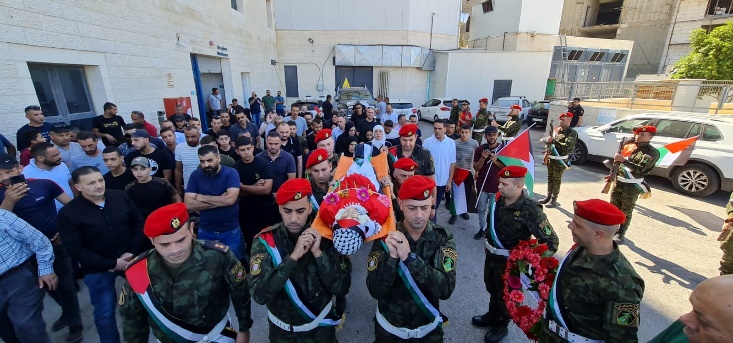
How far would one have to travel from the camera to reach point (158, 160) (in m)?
4.50

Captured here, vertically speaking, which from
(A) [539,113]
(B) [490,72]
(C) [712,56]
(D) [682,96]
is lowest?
(A) [539,113]

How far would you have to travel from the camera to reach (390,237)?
1.91m

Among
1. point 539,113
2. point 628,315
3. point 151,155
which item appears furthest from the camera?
point 539,113

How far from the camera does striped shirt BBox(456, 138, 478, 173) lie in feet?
19.1

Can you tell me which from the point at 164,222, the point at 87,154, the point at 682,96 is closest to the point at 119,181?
the point at 87,154

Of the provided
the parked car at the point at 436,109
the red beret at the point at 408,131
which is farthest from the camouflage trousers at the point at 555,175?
the parked car at the point at 436,109

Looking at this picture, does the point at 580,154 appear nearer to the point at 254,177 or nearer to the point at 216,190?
the point at 254,177

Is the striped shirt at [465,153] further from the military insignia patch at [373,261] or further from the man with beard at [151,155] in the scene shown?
the man with beard at [151,155]

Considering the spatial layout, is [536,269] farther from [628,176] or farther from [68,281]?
[68,281]

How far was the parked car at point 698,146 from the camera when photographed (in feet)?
22.6

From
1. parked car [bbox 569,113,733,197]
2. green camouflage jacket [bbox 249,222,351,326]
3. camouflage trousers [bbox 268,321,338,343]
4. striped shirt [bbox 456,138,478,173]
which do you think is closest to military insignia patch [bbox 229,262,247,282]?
green camouflage jacket [bbox 249,222,351,326]

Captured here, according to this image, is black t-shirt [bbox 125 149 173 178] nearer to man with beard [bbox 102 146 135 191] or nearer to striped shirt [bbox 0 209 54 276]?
man with beard [bbox 102 146 135 191]

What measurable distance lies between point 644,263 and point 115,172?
737 centimetres

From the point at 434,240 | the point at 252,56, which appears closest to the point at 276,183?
the point at 434,240
